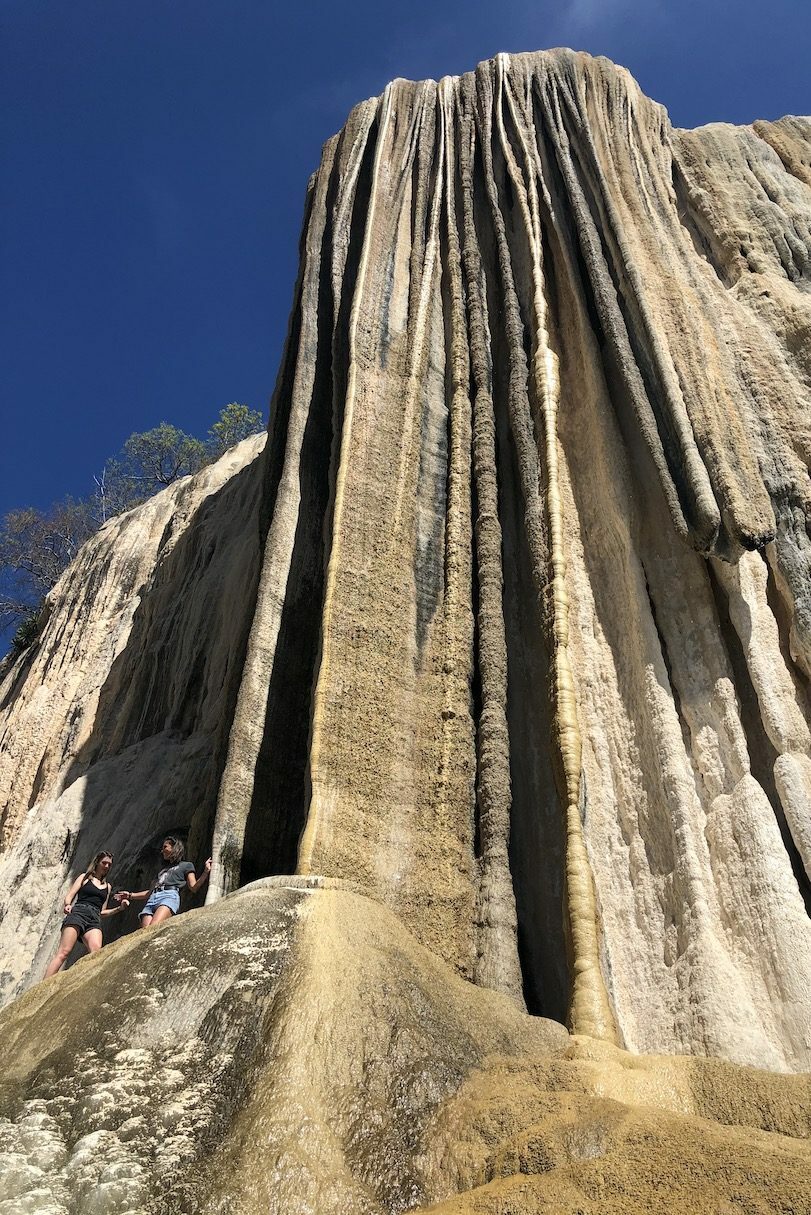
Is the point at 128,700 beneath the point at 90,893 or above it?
above

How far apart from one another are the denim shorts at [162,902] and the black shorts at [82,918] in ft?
2.33

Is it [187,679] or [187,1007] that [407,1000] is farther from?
[187,679]

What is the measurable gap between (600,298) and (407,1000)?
16.4 ft

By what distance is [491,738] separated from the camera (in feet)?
15.6

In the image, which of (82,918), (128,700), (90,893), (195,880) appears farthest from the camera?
(128,700)

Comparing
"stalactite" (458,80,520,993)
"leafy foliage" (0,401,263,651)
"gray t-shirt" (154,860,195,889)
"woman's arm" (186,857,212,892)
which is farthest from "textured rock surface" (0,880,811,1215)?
"leafy foliage" (0,401,263,651)

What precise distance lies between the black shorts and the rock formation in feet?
2.61

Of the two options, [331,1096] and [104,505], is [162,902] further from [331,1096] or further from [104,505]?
[104,505]

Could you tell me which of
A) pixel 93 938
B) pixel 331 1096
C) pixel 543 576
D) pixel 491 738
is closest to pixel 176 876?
pixel 93 938

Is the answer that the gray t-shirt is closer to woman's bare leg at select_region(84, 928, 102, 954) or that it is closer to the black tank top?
woman's bare leg at select_region(84, 928, 102, 954)

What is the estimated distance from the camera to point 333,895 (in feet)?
11.6

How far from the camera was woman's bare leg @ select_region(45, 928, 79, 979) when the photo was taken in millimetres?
5431

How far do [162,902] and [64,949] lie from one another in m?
0.77

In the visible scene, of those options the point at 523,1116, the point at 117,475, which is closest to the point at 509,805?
the point at 523,1116
